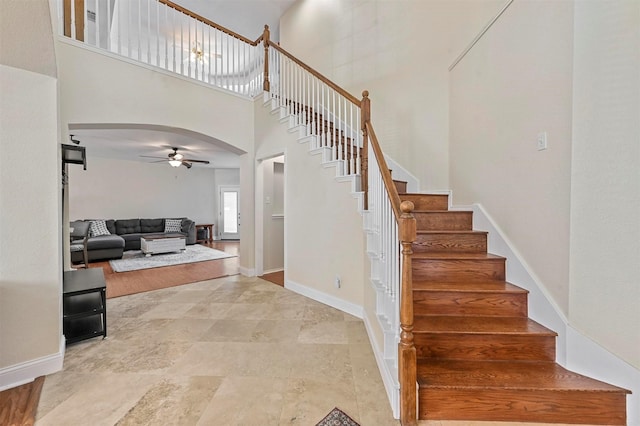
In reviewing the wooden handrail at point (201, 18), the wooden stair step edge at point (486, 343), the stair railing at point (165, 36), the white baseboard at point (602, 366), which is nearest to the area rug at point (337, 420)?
the wooden stair step edge at point (486, 343)

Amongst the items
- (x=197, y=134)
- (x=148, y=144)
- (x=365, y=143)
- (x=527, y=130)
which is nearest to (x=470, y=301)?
(x=527, y=130)

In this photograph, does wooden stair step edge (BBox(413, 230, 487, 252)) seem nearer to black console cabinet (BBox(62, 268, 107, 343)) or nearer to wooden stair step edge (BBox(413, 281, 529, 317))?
wooden stair step edge (BBox(413, 281, 529, 317))

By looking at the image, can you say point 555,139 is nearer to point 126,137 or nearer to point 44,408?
point 44,408

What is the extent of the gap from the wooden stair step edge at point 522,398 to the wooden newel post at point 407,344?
0.09 m

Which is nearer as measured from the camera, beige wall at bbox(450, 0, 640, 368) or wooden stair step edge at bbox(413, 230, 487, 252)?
beige wall at bbox(450, 0, 640, 368)

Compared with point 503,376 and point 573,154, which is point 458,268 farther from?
point 573,154

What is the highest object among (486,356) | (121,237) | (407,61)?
(407,61)

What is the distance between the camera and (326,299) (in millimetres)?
Result: 3398

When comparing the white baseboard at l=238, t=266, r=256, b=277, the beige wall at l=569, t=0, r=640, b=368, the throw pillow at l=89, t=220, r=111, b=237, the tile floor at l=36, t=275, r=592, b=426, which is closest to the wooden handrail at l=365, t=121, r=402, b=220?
the beige wall at l=569, t=0, r=640, b=368

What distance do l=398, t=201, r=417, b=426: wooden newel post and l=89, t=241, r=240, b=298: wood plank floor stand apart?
379 centimetres

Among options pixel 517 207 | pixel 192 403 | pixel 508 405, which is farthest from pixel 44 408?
pixel 517 207

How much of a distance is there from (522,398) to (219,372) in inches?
75.7

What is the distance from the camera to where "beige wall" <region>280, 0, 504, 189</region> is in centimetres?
337

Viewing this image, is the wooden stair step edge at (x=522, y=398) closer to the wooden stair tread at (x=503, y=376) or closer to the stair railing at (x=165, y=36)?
the wooden stair tread at (x=503, y=376)
